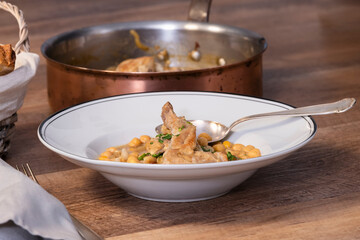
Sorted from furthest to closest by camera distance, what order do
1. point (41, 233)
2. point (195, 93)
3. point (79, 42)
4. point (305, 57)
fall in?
point (305, 57)
point (79, 42)
point (195, 93)
point (41, 233)

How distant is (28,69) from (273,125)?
454mm

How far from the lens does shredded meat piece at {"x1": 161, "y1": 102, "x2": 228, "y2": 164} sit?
37.8 inches

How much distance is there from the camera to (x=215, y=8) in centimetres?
284

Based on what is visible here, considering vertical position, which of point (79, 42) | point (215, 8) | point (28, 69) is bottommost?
point (215, 8)

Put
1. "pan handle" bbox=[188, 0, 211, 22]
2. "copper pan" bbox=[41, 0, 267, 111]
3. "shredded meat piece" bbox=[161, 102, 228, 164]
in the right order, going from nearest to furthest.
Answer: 1. "shredded meat piece" bbox=[161, 102, 228, 164]
2. "copper pan" bbox=[41, 0, 267, 111]
3. "pan handle" bbox=[188, 0, 211, 22]

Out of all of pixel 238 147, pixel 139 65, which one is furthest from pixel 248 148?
pixel 139 65

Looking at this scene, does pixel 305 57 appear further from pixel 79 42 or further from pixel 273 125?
pixel 273 125

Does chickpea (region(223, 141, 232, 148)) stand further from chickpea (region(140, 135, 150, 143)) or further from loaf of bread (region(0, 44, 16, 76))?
loaf of bread (region(0, 44, 16, 76))

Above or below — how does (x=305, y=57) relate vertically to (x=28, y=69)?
below

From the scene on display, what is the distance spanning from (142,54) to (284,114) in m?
0.77

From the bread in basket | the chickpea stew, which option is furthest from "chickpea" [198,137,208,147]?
the bread in basket

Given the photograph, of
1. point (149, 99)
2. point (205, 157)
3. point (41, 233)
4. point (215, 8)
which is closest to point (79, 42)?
point (149, 99)

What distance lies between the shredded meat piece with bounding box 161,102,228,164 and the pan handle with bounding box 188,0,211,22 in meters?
0.77

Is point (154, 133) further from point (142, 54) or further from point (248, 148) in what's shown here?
point (142, 54)
